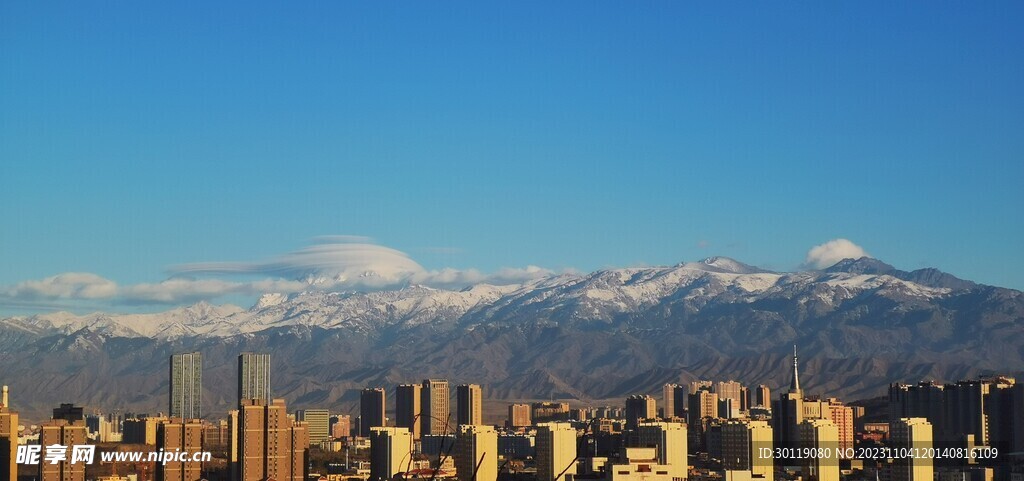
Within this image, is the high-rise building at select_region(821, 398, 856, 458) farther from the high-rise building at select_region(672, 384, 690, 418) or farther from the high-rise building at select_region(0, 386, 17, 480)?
the high-rise building at select_region(0, 386, 17, 480)

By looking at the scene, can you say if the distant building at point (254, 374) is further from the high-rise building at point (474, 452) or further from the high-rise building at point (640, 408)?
the high-rise building at point (474, 452)

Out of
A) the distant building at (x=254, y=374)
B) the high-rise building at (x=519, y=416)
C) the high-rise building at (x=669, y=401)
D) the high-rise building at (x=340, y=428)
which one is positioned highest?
the distant building at (x=254, y=374)

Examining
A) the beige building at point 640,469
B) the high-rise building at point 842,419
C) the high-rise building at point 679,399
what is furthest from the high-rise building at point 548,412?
the beige building at point 640,469

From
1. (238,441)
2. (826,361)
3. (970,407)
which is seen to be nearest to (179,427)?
(238,441)

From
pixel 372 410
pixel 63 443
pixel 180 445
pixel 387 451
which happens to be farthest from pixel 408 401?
pixel 63 443

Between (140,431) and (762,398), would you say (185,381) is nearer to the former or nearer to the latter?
(762,398)

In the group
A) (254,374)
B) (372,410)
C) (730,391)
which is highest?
(254,374)

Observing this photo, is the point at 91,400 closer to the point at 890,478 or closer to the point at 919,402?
the point at 919,402
